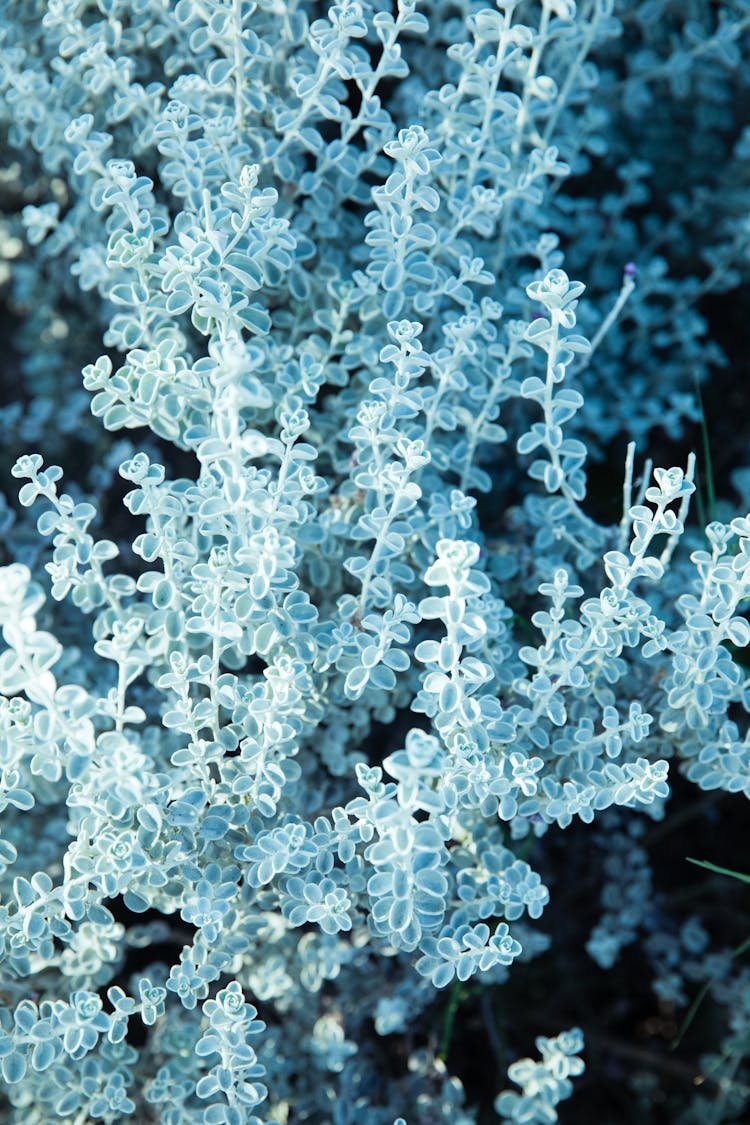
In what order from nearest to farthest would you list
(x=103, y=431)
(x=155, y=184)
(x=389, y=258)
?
(x=389, y=258) → (x=155, y=184) → (x=103, y=431)

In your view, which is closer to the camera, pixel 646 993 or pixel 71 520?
pixel 71 520

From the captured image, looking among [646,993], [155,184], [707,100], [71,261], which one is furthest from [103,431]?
[646,993]

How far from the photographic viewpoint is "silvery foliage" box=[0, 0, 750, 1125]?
67.7 inches

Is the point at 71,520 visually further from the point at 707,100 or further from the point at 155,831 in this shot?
the point at 707,100

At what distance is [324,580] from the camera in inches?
80.7

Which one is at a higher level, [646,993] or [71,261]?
[71,261]

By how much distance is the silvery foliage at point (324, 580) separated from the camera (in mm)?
1719

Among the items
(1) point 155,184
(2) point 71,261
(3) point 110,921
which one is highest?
(1) point 155,184

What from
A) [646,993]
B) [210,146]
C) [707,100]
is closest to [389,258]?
[210,146]

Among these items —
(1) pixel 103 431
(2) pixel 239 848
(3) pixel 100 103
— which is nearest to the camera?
(2) pixel 239 848

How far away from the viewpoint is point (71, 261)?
2.62 meters

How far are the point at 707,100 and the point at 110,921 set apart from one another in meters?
2.27

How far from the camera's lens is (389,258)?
2.01m

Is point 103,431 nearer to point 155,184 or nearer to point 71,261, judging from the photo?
point 71,261
